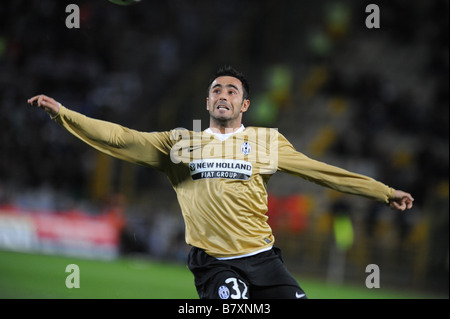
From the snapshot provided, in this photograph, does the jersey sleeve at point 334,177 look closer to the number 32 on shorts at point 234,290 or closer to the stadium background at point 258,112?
the number 32 on shorts at point 234,290

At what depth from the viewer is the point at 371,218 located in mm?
16750

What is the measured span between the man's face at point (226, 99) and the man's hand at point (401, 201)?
4.55ft

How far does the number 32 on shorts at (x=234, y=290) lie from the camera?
15.6 feet

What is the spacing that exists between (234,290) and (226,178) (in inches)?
34.2

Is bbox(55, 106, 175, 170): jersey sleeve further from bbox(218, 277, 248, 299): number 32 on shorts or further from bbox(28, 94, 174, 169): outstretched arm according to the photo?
bbox(218, 277, 248, 299): number 32 on shorts

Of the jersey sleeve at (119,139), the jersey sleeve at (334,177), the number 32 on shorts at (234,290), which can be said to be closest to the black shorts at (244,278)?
the number 32 on shorts at (234,290)

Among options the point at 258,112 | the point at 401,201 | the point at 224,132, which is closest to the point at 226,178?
the point at 224,132

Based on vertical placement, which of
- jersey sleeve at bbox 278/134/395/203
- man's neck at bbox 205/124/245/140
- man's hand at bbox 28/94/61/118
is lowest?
jersey sleeve at bbox 278/134/395/203

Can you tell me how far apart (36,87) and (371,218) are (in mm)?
9732

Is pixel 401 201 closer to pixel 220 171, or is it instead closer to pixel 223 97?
pixel 220 171

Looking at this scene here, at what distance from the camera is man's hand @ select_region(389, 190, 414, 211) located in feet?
17.3

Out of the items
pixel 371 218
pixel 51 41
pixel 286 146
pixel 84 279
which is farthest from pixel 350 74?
pixel 286 146

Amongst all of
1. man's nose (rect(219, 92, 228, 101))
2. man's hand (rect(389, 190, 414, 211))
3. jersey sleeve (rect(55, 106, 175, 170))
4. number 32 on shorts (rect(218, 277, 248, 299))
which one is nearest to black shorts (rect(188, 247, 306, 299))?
number 32 on shorts (rect(218, 277, 248, 299))

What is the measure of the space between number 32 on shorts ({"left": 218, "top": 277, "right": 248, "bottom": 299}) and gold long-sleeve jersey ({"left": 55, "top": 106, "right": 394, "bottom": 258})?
0.80 ft
